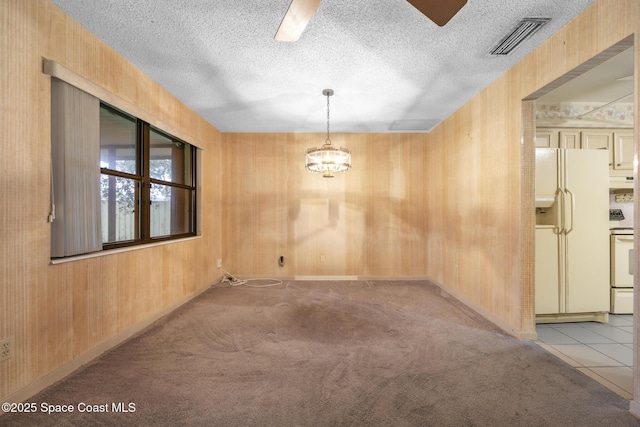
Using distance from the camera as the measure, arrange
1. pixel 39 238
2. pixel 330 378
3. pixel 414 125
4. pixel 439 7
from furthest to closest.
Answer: pixel 414 125
pixel 330 378
pixel 39 238
pixel 439 7

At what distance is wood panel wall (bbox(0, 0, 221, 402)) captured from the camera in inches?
59.7

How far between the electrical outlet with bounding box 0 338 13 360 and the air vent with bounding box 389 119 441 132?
4.42 m

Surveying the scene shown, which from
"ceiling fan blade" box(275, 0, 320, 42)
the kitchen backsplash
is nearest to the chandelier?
"ceiling fan blade" box(275, 0, 320, 42)

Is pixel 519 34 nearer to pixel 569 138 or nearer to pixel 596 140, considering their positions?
pixel 569 138

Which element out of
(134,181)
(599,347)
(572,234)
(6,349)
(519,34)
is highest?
(519,34)

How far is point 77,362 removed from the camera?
1908mm

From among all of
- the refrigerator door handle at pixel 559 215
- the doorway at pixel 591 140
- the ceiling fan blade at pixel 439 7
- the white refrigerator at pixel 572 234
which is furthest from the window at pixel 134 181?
the refrigerator door handle at pixel 559 215

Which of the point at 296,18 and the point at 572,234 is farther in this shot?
the point at 572,234

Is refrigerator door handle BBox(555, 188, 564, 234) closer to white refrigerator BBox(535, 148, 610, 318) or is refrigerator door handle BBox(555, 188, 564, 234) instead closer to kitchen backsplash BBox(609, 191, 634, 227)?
white refrigerator BBox(535, 148, 610, 318)

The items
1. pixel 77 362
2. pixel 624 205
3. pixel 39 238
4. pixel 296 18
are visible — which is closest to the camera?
pixel 296 18

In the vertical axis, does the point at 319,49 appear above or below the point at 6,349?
above

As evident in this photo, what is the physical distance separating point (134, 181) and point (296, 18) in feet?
7.53

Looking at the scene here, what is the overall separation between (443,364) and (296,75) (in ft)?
9.49

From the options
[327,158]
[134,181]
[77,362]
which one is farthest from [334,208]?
[77,362]
